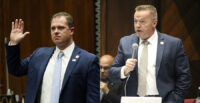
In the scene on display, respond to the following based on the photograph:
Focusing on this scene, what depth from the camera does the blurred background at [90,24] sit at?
6.06m

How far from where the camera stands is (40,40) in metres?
6.78

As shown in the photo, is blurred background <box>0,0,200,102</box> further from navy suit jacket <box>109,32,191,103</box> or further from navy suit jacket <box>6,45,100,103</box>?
navy suit jacket <box>6,45,100,103</box>

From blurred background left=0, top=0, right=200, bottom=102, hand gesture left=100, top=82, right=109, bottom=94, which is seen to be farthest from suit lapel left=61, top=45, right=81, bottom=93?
blurred background left=0, top=0, right=200, bottom=102

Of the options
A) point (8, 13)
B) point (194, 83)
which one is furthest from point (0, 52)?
point (194, 83)

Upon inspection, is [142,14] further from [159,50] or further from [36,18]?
[36,18]

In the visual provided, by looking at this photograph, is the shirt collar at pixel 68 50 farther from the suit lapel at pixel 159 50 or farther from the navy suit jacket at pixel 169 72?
the suit lapel at pixel 159 50

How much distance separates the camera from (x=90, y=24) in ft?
22.4

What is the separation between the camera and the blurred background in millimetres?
6059

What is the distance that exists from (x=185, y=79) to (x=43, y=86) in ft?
3.92

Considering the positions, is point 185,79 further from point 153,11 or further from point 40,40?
point 40,40

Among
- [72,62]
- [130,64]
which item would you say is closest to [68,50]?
[72,62]

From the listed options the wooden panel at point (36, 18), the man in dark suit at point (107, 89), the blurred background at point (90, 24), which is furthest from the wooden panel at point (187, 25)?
the wooden panel at point (36, 18)

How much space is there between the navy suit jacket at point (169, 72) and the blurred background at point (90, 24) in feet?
7.24

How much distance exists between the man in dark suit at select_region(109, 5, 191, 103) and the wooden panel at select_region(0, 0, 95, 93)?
3.01 metres
